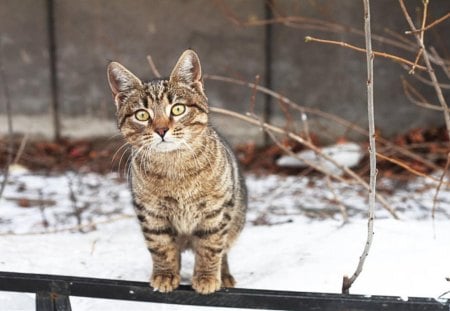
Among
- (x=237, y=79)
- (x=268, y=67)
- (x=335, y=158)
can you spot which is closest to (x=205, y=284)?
(x=335, y=158)

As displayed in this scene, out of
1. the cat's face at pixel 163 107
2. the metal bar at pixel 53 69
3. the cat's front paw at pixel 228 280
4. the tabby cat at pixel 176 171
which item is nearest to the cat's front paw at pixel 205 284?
the tabby cat at pixel 176 171

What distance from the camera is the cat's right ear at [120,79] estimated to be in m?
2.63

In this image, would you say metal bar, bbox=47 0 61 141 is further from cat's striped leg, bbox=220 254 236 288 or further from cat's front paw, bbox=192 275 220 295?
cat's front paw, bbox=192 275 220 295

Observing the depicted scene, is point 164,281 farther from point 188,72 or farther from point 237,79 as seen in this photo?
point 237,79

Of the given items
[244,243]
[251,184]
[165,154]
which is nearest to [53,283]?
[165,154]

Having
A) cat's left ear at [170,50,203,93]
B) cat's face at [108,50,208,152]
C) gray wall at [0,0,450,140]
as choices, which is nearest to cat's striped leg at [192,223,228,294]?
cat's face at [108,50,208,152]

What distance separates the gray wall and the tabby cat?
3.39m

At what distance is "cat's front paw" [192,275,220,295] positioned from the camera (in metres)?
2.53

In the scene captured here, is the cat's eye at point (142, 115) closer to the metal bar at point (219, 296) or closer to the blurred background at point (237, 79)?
the metal bar at point (219, 296)

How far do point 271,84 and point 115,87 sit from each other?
142 inches

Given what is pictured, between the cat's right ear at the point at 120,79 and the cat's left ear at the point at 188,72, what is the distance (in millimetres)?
152

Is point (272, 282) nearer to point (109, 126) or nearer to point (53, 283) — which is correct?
point (53, 283)

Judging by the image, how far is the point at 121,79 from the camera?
266 centimetres

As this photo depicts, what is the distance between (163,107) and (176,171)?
0.26 metres
